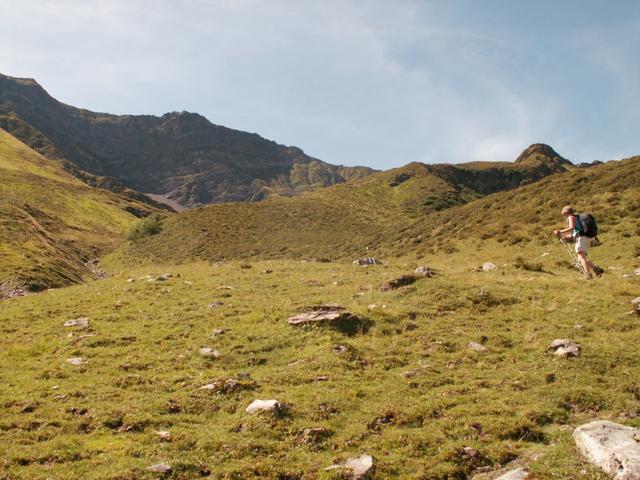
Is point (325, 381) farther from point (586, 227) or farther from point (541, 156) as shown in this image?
point (541, 156)

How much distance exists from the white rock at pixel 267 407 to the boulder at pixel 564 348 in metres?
8.55

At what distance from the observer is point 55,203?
12194 centimetres

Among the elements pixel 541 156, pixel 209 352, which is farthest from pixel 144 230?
pixel 541 156

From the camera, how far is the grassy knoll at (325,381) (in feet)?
36.9

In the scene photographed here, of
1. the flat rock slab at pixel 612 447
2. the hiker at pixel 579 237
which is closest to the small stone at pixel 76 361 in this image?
the flat rock slab at pixel 612 447

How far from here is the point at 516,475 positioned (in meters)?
9.98

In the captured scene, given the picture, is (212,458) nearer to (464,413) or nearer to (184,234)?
(464,413)

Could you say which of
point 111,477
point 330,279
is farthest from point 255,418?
point 330,279

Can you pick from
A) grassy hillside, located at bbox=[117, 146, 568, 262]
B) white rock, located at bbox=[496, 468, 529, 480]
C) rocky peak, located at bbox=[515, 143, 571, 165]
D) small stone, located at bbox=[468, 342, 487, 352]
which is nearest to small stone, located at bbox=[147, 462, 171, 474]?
white rock, located at bbox=[496, 468, 529, 480]

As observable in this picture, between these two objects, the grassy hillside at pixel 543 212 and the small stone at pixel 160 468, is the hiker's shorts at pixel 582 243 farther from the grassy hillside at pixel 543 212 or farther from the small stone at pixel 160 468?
the small stone at pixel 160 468

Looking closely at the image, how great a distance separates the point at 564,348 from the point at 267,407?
9.31 m

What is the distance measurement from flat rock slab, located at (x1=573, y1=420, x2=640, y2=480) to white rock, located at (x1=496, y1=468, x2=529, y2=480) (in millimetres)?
1276

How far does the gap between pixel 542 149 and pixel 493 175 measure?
64116 mm

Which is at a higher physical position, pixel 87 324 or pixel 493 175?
pixel 493 175
